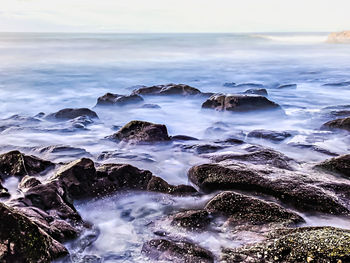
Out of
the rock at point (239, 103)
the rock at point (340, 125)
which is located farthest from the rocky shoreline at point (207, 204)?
the rock at point (239, 103)

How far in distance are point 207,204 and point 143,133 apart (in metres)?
3.21

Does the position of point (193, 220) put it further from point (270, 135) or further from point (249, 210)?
point (270, 135)

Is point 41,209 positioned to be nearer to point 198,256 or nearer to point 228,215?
point 198,256

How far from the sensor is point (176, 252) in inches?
135

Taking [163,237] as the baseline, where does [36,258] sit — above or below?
above

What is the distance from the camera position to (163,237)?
3.83 m

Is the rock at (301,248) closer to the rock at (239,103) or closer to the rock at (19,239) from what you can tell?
the rock at (19,239)

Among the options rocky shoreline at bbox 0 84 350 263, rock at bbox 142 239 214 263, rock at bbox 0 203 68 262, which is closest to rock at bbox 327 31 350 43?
rocky shoreline at bbox 0 84 350 263

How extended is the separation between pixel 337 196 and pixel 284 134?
12.3ft

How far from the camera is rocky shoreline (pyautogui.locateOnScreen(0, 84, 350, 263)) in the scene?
303 cm

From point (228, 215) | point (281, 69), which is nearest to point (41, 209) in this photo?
point (228, 215)

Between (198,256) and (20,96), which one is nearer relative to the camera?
(198,256)

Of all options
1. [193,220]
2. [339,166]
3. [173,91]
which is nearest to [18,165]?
[193,220]

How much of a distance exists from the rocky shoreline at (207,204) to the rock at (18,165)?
0.6 inches
